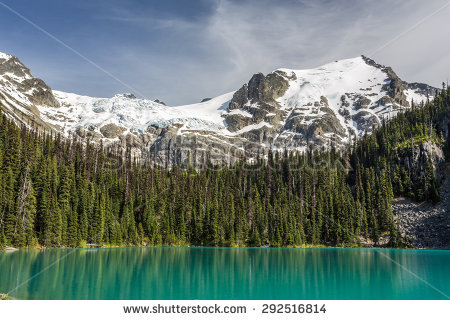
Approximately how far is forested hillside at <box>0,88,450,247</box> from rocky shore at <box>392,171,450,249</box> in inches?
130

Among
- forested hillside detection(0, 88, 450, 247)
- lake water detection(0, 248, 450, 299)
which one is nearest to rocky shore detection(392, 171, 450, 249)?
forested hillside detection(0, 88, 450, 247)

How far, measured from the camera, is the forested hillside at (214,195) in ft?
250

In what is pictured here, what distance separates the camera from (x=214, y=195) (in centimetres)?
11450

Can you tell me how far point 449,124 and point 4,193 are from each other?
13453 centimetres

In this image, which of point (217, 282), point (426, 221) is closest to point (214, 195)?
point (426, 221)

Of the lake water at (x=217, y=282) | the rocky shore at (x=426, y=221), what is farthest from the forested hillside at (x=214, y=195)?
the lake water at (x=217, y=282)

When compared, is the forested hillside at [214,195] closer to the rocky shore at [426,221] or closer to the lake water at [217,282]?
the rocky shore at [426,221]

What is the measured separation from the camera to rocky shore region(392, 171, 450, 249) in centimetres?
8794

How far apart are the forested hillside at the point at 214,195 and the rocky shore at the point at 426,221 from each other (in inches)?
130

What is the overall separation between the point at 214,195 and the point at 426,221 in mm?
58005

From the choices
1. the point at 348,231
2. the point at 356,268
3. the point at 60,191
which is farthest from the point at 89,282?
the point at 348,231

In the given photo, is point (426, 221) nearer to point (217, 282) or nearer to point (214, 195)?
point (214, 195)

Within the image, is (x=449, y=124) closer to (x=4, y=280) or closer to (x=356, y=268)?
(x=356, y=268)

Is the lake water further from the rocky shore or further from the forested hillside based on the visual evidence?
the rocky shore
